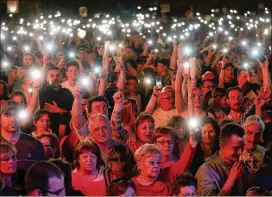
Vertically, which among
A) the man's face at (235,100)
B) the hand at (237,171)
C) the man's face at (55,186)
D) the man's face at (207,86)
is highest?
the man's face at (207,86)

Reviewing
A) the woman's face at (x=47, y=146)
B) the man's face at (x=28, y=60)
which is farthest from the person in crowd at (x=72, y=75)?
the woman's face at (x=47, y=146)

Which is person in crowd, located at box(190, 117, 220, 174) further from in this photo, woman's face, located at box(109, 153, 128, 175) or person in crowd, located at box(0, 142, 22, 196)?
person in crowd, located at box(0, 142, 22, 196)

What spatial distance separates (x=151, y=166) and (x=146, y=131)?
4.23 ft

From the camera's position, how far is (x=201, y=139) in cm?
759

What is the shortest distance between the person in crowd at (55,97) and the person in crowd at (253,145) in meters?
2.59

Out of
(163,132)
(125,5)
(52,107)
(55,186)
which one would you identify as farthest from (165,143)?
(125,5)

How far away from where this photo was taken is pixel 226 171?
6.73 metres

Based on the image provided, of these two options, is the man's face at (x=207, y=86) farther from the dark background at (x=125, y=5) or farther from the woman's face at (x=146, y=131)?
the dark background at (x=125, y=5)

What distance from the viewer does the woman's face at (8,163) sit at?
6219mm

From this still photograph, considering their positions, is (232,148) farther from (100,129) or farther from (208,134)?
(100,129)

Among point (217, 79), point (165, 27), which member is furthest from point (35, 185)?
point (165, 27)

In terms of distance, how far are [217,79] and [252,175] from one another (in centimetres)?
555

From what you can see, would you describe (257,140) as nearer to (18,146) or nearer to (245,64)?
(18,146)

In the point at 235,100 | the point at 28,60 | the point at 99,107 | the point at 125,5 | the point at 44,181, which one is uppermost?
the point at 125,5
